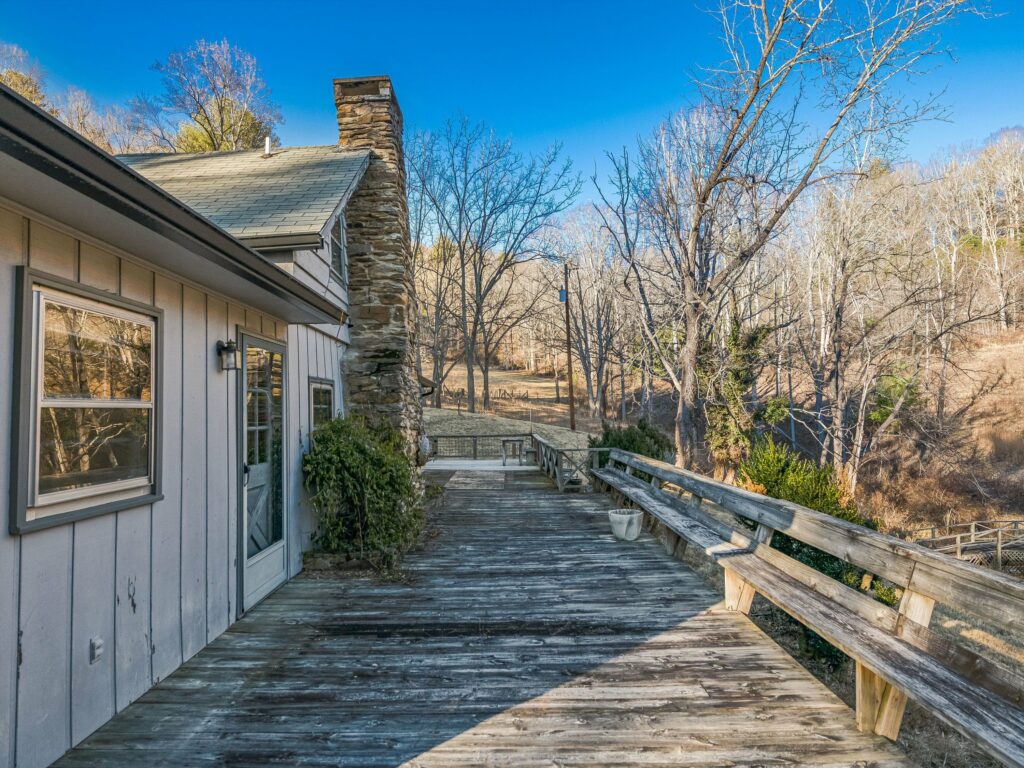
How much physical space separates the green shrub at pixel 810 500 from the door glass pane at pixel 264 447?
15.2 ft

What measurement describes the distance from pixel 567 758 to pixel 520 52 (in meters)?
19.4

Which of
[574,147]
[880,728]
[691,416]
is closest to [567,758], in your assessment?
[880,728]

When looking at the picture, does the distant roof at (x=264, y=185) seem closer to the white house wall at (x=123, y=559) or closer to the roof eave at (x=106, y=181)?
the white house wall at (x=123, y=559)

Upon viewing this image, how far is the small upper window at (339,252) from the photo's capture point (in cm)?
632

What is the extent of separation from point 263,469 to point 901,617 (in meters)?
4.26

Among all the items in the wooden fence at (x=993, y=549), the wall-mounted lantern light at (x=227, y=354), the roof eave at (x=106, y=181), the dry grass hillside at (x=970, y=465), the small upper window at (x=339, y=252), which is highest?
the small upper window at (x=339, y=252)

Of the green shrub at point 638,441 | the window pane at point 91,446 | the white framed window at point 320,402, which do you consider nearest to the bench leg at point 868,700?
the window pane at point 91,446

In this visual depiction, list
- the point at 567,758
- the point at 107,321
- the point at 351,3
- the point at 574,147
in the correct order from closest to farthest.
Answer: the point at 567,758
the point at 107,321
the point at 351,3
the point at 574,147

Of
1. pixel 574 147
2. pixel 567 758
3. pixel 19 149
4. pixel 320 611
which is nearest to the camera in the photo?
pixel 19 149

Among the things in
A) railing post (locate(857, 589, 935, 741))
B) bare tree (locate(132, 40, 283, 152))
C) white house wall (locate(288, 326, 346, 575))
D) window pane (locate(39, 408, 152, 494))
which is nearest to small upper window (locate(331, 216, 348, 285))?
white house wall (locate(288, 326, 346, 575))

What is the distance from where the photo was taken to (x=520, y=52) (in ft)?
57.2

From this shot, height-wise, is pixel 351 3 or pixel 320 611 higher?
pixel 351 3

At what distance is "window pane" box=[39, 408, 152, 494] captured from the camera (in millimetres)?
2346

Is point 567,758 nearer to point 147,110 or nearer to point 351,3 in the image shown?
point 351,3
